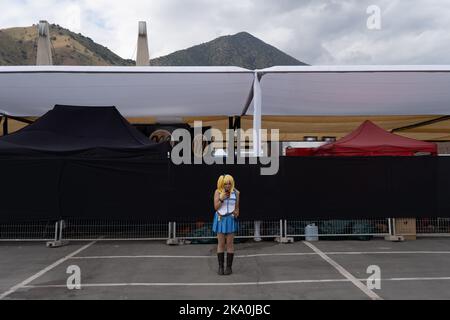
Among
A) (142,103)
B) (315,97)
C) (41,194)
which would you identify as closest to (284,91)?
(315,97)

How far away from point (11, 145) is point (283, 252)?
6.69 metres

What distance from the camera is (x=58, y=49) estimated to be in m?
125

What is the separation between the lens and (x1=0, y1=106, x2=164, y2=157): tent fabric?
407 inches

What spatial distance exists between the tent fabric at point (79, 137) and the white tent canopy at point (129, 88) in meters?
0.63

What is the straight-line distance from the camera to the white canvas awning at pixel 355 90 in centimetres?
1010

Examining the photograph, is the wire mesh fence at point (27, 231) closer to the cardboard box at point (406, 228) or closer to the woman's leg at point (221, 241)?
the woman's leg at point (221, 241)

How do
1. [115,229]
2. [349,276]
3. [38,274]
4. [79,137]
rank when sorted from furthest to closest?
[79,137], [115,229], [38,274], [349,276]

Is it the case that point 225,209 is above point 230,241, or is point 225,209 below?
above

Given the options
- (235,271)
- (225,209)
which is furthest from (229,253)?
(225,209)

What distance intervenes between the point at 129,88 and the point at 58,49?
12503 centimetres

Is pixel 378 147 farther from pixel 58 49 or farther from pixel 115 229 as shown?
pixel 58 49

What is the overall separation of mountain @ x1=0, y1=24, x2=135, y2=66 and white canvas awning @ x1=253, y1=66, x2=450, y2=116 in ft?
352

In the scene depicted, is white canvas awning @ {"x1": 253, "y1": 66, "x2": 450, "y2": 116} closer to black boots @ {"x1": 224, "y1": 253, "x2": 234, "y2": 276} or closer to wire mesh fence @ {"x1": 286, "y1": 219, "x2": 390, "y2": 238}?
wire mesh fence @ {"x1": 286, "y1": 219, "x2": 390, "y2": 238}

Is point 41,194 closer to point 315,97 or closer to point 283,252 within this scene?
point 283,252
